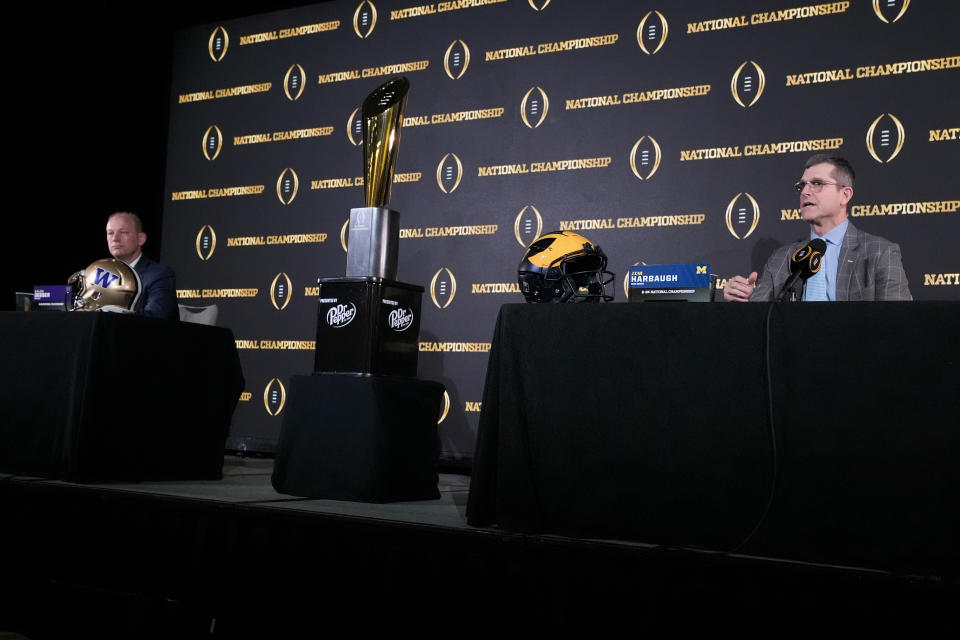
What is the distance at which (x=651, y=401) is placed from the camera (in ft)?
7.82

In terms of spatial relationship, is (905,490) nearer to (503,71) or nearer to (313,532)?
(313,532)

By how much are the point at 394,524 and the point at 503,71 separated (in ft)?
13.1

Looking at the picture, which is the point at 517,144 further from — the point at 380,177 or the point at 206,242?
the point at 206,242

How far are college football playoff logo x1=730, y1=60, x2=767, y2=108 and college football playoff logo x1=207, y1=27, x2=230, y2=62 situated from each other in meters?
4.08

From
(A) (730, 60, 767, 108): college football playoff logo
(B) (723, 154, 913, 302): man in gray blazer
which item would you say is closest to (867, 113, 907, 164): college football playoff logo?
(A) (730, 60, 767, 108): college football playoff logo

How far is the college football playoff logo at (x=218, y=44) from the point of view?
6.80m

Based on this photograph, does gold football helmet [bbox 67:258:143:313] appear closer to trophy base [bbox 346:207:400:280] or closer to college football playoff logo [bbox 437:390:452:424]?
trophy base [bbox 346:207:400:280]

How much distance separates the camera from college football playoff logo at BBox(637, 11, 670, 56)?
17.4 ft

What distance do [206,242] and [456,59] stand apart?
2490 millimetres

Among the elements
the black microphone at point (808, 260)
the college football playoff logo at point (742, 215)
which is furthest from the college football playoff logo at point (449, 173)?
the black microphone at point (808, 260)

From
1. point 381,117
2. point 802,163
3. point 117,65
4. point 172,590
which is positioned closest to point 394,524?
point 172,590

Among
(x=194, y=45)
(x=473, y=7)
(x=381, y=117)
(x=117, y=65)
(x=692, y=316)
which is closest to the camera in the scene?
(x=692, y=316)

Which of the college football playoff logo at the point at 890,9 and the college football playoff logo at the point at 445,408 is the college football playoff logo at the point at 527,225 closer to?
the college football playoff logo at the point at 445,408

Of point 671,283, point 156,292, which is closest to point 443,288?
point 156,292
